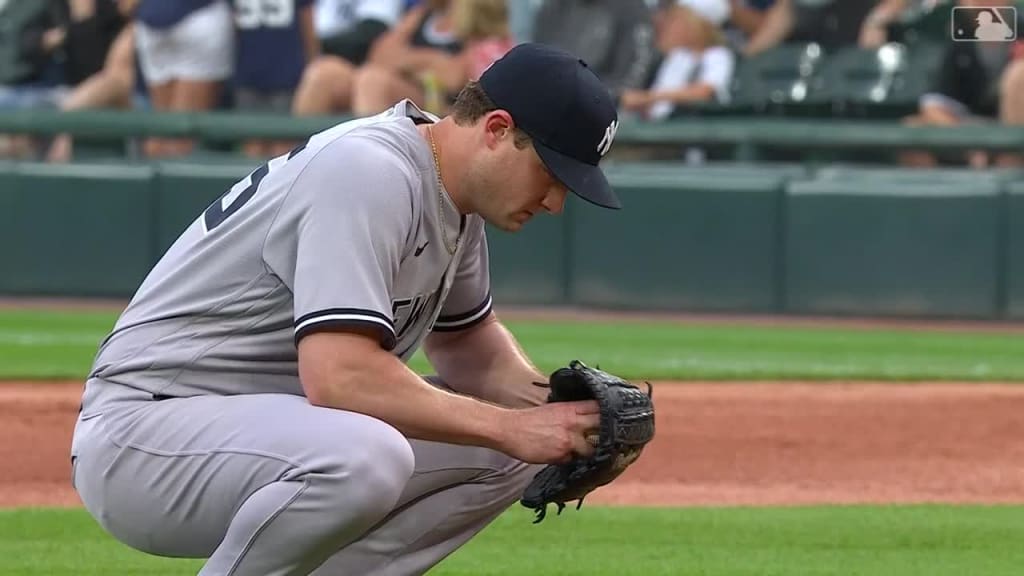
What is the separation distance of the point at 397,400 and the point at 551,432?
0.32 m

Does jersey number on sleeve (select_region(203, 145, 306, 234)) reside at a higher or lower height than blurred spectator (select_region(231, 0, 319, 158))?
higher

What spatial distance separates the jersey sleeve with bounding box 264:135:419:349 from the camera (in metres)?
3.36

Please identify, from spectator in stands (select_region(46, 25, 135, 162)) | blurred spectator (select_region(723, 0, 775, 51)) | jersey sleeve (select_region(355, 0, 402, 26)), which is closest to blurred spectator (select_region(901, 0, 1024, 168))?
blurred spectator (select_region(723, 0, 775, 51))

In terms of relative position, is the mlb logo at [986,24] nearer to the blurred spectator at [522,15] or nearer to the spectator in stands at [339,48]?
the blurred spectator at [522,15]

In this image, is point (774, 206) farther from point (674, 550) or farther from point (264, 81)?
point (674, 550)

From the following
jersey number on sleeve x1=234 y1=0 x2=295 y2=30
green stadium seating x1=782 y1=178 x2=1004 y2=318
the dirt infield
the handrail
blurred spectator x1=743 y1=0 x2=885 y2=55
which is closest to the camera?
the dirt infield

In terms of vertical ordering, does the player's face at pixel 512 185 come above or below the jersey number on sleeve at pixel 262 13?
above

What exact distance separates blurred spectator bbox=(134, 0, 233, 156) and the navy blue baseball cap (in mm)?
8650

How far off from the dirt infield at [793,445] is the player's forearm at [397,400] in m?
2.71

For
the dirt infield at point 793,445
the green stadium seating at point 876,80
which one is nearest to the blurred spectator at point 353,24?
the green stadium seating at point 876,80

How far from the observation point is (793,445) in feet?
23.9

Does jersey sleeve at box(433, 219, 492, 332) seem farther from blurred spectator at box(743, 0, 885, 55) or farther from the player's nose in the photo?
blurred spectator at box(743, 0, 885, 55)

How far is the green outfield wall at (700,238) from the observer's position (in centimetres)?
1066

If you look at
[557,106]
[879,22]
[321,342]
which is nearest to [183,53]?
[879,22]
